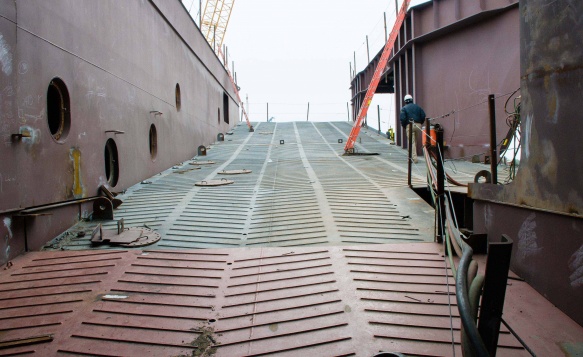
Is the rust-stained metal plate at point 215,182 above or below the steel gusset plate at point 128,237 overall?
above

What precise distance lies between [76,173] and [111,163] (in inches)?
65.7

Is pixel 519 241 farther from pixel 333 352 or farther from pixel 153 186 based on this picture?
pixel 153 186

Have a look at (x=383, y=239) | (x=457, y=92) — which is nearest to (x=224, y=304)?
(x=383, y=239)

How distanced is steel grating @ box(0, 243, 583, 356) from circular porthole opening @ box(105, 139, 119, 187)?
3071 mm

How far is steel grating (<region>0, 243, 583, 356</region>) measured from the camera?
3422 mm

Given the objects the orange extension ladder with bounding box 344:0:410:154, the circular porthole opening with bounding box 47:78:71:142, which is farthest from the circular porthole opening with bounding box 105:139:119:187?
the orange extension ladder with bounding box 344:0:410:154

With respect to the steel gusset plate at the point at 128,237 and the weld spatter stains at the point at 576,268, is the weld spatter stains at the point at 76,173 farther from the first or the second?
the weld spatter stains at the point at 576,268

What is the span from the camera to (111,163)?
812cm

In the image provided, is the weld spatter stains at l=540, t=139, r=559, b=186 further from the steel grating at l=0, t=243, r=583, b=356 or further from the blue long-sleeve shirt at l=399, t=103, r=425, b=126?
the blue long-sleeve shirt at l=399, t=103, r=425, b=126

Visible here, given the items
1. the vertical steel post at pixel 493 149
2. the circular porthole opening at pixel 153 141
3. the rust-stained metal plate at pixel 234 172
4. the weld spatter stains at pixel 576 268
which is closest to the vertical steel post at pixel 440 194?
the vertical steel post at pixel 493 149

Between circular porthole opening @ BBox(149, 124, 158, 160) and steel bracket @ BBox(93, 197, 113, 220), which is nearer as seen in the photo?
steel bracket @ BBox(93, 197, 113, 220)

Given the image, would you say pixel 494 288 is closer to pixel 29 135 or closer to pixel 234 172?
pixel 29 135

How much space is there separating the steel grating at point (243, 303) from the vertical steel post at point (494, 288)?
1.52m

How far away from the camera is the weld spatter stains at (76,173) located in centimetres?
639
